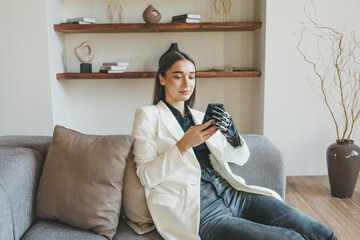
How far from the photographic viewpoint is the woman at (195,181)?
1.62 m

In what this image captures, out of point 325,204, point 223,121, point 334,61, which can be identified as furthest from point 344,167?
point 223,121

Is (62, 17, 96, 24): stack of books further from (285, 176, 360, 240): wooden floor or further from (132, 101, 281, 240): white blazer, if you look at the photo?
(285, 176, 360, 240): wooden floor

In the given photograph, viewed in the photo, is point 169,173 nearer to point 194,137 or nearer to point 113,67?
point 194,137

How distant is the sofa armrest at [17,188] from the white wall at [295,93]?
2.33 metres

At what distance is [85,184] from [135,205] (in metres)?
0.26

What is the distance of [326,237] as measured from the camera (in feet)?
5.17

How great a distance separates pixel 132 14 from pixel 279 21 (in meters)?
1.42

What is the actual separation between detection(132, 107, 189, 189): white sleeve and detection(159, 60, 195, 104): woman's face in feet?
0.57

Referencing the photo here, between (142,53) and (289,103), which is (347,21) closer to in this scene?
(289,103)

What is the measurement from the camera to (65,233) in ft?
5.30

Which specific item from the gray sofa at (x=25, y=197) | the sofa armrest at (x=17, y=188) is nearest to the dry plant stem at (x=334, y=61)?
the gray sofa at (x=25, y=197)

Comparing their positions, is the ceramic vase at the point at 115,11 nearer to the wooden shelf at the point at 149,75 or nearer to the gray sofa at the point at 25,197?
the wooden shelf at the point at 149,75

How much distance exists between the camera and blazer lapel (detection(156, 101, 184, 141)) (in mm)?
1878

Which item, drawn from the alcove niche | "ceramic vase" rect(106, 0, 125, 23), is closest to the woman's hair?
the alcove niche
